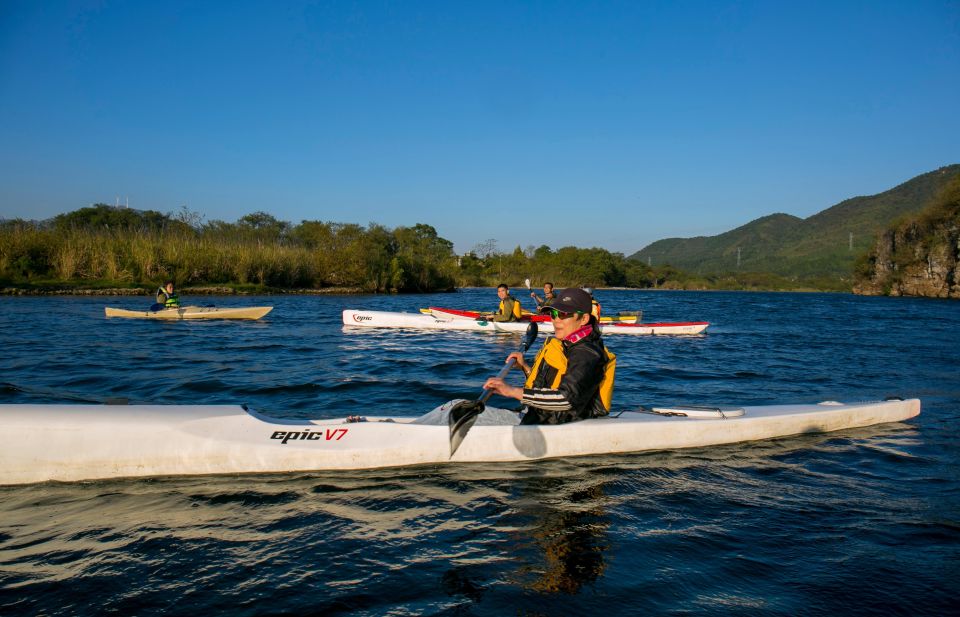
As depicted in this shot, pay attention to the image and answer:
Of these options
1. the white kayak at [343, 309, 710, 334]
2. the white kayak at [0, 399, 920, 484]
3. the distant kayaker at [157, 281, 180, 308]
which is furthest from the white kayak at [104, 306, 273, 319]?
the white kayak at [0, 399, 920, 484]

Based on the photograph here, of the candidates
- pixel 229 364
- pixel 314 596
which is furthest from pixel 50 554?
pixel 229 364

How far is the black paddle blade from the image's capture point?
470cm

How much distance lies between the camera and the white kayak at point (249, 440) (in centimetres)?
421

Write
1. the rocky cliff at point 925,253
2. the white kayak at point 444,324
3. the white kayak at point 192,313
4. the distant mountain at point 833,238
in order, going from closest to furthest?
the white kayak at point 444,324 → the white kayak at point 192,313 → the rocky cliff at point 925,253 → the distant mountain at point 833,238

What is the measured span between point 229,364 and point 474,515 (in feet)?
26.9

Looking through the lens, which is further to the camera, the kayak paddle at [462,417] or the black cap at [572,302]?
the kayak paddle at [462,417]

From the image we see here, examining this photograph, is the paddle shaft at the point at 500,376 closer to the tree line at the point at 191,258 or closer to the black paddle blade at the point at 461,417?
the black paddle blade at the point at 461,417

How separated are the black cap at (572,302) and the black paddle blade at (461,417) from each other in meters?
1.02

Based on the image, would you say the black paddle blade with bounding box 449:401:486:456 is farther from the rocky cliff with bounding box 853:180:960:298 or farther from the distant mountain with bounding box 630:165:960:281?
the distant mountain with bounding box 630:165:960:281

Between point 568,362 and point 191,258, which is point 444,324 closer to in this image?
point 568,362

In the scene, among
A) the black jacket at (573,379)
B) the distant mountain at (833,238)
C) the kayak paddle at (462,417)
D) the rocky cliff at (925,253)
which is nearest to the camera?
the black jacket at (573,379)

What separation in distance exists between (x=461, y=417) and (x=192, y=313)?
15.6 meters

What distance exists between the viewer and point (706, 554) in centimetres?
353

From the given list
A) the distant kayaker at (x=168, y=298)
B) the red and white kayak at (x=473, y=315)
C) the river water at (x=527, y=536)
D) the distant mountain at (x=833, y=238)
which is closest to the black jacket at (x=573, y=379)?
the river water at (x=527, y=536)
